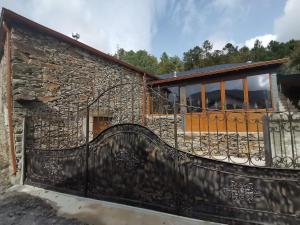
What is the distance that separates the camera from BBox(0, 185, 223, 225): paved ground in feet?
10.7

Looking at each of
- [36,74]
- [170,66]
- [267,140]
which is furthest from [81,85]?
[170,66]

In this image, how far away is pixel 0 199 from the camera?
4.66 meters

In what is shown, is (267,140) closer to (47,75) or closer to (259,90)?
(47,75)

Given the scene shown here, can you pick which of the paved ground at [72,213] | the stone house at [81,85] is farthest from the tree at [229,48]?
the paved ground at [72,213]

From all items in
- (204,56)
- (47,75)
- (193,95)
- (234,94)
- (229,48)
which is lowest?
(234,94)

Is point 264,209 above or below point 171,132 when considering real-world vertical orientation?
below

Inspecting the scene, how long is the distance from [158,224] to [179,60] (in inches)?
1311

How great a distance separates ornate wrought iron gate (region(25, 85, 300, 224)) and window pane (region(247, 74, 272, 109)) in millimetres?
6951

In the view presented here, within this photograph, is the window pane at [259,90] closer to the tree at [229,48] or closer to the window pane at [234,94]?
the window pane at [234,94]

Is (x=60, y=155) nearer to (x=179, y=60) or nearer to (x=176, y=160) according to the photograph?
(x=176, y=160)

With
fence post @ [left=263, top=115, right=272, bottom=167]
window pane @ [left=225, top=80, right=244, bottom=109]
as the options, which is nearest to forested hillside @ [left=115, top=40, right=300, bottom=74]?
window pane @ [left=225, top=80, right=244, bottom=109]

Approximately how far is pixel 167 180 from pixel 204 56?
1319 inches

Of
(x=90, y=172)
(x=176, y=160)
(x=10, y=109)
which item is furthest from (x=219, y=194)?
(x=10, y=109)

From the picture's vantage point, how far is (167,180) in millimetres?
3395
